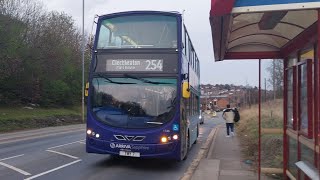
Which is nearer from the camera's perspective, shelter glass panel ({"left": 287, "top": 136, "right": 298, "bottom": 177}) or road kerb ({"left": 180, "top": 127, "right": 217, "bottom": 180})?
shelter glass panel ({"left": 287, "top": 136, "right": 298, "bottom": 177})

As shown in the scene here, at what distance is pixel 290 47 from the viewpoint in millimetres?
8586

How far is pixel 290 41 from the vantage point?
27.6ft

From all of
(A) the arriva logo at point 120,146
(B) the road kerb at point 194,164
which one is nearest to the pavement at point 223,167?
(B) the road kerb at point 194,164

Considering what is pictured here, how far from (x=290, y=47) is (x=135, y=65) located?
487cm

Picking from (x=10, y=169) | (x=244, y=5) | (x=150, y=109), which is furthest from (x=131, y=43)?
(x=244, y=5)

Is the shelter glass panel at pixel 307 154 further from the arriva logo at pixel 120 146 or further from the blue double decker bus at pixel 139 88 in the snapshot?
the arriva logo at pixel 120 146

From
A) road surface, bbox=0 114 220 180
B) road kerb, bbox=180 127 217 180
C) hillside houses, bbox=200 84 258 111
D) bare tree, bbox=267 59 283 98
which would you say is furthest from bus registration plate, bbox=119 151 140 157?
hillside houses, bbox=200 84 258 111

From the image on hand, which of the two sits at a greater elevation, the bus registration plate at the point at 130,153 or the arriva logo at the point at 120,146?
the arriva logo at the point at 120,146

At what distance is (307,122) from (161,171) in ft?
19.9

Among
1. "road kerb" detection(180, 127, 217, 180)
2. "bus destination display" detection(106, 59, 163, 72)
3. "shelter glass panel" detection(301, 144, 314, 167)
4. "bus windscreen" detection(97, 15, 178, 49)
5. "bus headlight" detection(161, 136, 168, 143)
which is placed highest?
"bus windscreen" detection(97, 15, 178, 49)

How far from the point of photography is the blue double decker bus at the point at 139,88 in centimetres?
1209

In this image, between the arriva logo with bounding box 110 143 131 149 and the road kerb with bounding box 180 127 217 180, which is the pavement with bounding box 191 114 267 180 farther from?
the arriva logo with bounding box 110 143 131 149

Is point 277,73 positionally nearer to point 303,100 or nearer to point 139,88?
point 139,88

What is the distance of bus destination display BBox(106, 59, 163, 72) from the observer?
12367 millimetres
